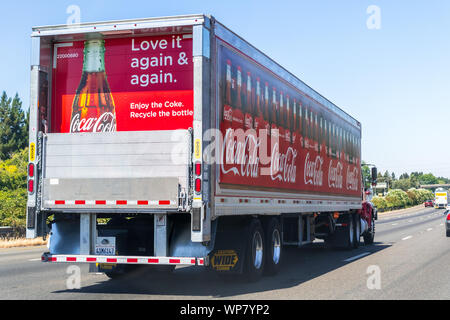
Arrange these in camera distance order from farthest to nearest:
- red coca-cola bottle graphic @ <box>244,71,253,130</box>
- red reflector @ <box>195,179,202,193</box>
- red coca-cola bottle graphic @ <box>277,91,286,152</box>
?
1. red coca-cola bottle graphic @ <box>277,91,286,152</box>
2. red coca-cola bottle graphic @ <box>244,71,253,130</box>
3. red reflector @ <box>195,179,202,193</box>

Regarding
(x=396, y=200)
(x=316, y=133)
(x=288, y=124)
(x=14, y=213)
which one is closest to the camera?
(x=288, y=124)

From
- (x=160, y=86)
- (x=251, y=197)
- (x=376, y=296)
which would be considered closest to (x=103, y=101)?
(x=160, y=86)

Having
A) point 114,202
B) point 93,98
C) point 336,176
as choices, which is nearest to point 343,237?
point 336,176

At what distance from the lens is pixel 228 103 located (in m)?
10.1

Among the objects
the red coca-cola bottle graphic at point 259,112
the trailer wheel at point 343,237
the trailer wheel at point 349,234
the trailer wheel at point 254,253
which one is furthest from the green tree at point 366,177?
the trailer wheel at point 254,253

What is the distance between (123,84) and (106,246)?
256cm

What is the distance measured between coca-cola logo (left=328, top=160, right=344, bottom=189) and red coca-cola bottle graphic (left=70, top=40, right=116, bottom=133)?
9052mm

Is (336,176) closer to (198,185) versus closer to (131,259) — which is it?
(198,185)

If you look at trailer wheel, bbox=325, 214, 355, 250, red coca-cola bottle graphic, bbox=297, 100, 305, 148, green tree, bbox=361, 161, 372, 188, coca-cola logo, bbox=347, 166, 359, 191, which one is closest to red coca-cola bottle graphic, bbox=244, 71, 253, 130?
red coca-cola bottle graphic, bbox=297, 100, 305, 148

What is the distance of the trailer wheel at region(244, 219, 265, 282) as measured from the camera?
1063 centimetres

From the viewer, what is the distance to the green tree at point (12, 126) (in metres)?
82.8

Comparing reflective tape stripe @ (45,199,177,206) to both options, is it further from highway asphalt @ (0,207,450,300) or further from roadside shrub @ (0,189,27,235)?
roadside shrub @ (0,189,27,235)

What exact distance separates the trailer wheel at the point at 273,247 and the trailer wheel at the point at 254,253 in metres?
0.29
